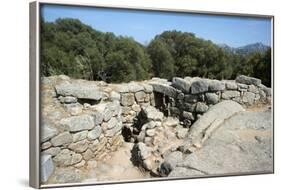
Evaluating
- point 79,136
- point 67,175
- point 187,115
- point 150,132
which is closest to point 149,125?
point 150,132

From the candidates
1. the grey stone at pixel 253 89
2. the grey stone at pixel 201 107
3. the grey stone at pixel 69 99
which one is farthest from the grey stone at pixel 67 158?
the grey stone at pixel 253 89

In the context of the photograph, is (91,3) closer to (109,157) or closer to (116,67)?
(116,67)

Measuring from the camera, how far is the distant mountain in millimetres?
8070

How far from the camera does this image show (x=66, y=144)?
709 cm

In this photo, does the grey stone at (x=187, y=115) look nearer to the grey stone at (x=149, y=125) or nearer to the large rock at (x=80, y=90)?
the grey stone at (x=149, y=125)

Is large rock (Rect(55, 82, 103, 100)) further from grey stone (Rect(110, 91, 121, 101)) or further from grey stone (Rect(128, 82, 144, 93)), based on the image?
grey stone (Rect(128, 82, 144, 93))

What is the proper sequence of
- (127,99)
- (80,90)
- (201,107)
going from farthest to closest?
(201,107)
(127,99)
(80,90)

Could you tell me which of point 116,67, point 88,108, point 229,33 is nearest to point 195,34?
point 229,33

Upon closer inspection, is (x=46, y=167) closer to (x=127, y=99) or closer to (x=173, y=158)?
(x=127, y=99)

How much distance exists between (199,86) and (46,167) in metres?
2.19

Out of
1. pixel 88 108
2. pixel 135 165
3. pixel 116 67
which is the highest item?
pixel 116 67

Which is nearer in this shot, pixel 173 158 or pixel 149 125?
pixel 149 125

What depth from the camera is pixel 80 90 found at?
720 centimetres

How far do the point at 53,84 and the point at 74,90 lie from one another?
264 millimetres
